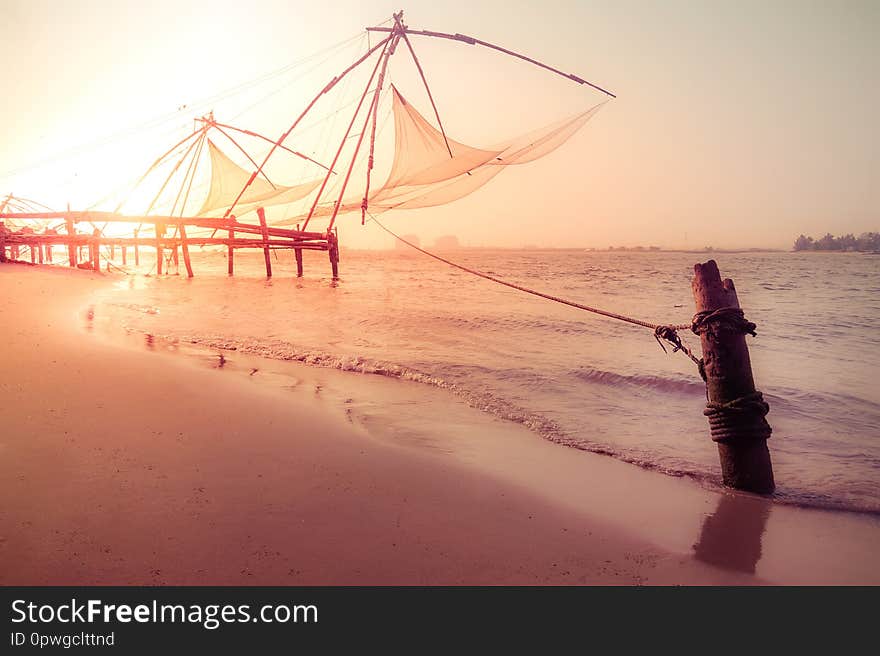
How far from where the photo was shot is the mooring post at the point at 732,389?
10.1 feet

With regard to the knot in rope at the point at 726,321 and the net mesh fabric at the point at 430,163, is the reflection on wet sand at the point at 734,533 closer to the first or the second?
the knot in rope at the point at 726,321

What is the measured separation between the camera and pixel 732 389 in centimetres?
310

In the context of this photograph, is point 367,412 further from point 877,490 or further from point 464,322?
point 464,322

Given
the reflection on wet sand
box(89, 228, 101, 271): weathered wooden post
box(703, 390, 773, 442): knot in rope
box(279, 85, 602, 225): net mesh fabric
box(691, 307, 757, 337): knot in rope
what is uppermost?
box(279, 85, 602, 225): net mesh fabric

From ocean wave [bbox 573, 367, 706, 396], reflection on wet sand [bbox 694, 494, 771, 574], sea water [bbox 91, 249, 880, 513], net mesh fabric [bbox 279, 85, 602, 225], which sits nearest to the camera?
reflection on wet sand [bbox 694, 494, 771, 574]

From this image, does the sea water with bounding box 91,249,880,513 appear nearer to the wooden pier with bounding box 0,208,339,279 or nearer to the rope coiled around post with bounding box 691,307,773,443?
the rope coiled around post with bounding box 691,307,773,443

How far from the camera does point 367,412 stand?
426 centimetres

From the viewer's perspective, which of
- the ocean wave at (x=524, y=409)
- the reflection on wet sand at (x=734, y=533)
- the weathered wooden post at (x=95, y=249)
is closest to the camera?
the reflection on wet sand at (x=734, y=533)

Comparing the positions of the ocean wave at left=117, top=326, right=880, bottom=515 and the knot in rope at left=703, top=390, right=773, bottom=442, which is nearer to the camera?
the knot in rope at left=703, top=390, right=773, bottom=442

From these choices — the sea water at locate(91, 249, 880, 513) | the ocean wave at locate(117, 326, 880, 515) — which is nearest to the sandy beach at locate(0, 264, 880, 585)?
the ocean wave at locate(117, 326, 880, 515)

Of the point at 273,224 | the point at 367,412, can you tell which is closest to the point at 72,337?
the point at 367,412

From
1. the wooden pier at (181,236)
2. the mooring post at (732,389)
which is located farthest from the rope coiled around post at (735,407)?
the wooden pier at (181,236)

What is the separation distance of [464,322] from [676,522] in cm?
792

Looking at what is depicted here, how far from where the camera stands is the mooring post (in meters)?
3.07
